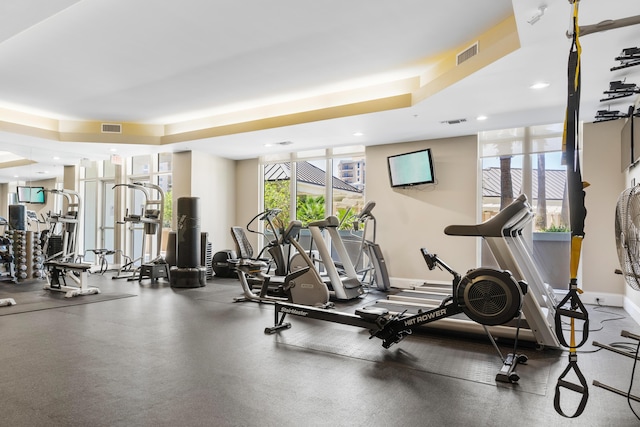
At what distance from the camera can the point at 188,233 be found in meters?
7.40

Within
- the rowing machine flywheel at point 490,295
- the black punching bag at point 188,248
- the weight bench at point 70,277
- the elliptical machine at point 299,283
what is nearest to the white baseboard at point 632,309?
the rowing machine flywheel at point 490,295

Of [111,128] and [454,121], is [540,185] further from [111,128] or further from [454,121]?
[111,128]

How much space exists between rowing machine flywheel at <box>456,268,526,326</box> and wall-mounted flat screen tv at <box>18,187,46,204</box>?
40.2 feet

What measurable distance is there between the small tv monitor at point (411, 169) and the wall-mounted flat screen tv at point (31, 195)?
1004cm

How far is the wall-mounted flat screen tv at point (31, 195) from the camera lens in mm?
11172

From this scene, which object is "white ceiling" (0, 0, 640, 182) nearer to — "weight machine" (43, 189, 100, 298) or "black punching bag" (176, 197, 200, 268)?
"black punching bag" (176, 197, 200, 268)

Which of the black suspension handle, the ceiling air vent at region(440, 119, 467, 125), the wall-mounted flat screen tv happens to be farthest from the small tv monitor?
the wall-mounted flat screen tv

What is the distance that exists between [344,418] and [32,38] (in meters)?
5.27

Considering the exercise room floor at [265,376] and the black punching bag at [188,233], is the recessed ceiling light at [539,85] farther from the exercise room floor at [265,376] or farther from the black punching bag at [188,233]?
the black punching bag at [188,233]

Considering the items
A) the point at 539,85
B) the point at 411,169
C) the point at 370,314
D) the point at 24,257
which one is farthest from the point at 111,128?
the point at 539,85

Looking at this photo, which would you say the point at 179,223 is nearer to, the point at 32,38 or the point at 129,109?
Result: the point at 129,109

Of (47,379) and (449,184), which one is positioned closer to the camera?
(47,379)

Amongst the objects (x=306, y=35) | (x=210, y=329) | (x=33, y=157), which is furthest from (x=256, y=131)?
(x=33, y=157)

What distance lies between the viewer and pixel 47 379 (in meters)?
2.82
